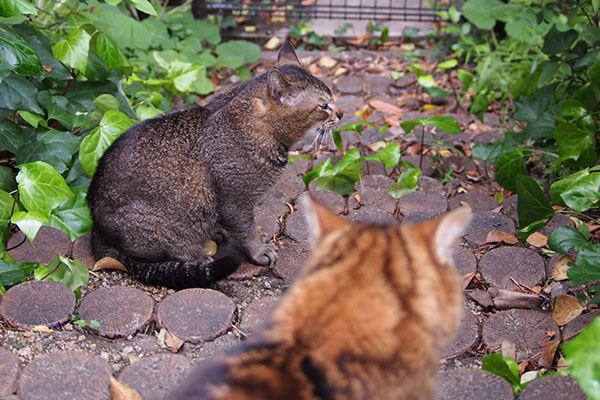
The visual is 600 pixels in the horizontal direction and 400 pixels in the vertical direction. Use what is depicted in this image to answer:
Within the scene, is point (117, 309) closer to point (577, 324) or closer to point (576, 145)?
point (577, 324)

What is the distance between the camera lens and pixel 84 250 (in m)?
3.71

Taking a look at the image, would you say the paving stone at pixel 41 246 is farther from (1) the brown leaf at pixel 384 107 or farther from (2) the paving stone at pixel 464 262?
(1) the brown leaf at pixel 384 107

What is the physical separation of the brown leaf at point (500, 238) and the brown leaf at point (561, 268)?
0.34 metres

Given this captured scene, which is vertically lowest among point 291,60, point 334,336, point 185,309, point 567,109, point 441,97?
point 441,97

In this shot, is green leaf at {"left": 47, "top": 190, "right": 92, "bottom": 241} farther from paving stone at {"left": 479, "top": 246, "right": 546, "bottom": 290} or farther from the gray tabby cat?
paving stone at {"left": 479, "top": 246, "right": 546, "bottom": 290}

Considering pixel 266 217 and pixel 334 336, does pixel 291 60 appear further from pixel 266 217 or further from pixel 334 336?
pixel 334 336

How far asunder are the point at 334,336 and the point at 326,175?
2774mm

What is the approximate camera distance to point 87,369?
2.69m

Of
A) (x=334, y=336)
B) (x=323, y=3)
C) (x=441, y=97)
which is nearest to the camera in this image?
(x=334, y=336)

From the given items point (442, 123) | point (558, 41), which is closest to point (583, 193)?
point (442, 123)

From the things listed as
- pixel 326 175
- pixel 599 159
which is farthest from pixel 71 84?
pixel 599 159

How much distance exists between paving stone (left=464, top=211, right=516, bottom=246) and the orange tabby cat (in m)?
2.06

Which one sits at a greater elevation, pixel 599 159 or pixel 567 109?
pixel 567 109

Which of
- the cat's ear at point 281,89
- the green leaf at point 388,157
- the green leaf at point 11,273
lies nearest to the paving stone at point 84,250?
the green leaf at point 11,273
